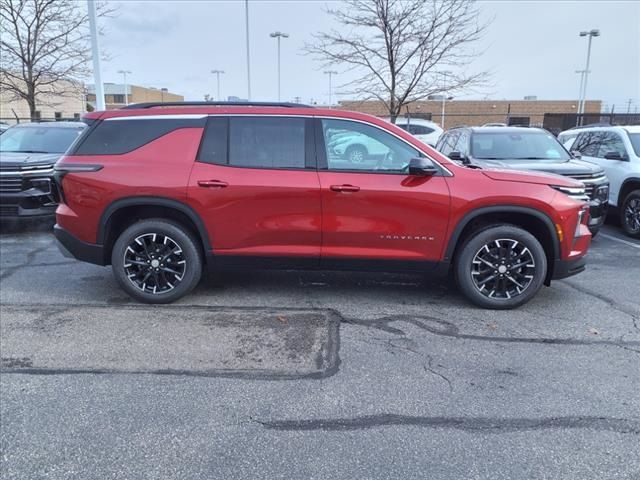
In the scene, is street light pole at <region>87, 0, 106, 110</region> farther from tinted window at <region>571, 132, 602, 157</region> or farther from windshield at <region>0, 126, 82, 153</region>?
tinted window at <region>571, 132, 602, 157</region>

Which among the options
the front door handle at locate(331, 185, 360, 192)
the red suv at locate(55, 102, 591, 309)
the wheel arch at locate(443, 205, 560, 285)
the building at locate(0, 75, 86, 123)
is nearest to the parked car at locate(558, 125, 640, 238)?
the red suv at locate(55, 102, 591, 309)

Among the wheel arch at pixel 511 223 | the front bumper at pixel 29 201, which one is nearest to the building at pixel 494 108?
the front bumper at pixel 29 201

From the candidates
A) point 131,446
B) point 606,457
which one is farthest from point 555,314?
point 131,446

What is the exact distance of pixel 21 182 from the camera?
26.2ft

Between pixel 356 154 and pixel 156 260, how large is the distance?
2.20m

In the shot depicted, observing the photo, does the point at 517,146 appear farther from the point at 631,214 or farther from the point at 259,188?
the point at 259,188

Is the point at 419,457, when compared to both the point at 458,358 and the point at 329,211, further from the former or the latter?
the point at 329,211

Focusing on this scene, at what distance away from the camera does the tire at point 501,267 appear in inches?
188

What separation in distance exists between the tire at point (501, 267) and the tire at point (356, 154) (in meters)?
1.29

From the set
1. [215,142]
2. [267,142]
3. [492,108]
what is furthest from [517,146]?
[492,108]

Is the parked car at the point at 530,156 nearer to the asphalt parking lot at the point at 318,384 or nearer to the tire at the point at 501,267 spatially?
the asphalt parking lot at the point at 318,384

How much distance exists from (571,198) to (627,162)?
16.0 feet

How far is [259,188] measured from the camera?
4738 millimetres

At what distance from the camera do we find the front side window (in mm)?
4777
